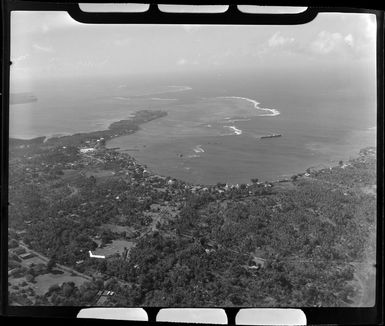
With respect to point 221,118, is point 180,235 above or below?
below

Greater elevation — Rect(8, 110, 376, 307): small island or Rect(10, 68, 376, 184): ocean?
Rect(10, 68, 376, 184): ocean

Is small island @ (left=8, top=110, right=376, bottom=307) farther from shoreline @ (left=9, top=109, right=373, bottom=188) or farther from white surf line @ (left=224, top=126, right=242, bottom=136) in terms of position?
white surf line @ (left=224, top=126, right=242, bottom=136)

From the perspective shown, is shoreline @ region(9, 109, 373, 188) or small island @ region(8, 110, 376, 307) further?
shoreline @ region(9, 109, 373, 188)

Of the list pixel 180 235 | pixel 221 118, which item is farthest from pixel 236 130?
pixel 180 235

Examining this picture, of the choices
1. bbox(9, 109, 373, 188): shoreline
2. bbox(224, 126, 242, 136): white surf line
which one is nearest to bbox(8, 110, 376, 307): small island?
bbox(9, 109, 373, 188): shoreline

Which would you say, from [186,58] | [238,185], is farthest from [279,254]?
[186,58]

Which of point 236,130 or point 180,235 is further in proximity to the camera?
point 236,130

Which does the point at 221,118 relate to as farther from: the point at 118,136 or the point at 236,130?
the point at 118,136

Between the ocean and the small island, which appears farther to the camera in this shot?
the ocean
